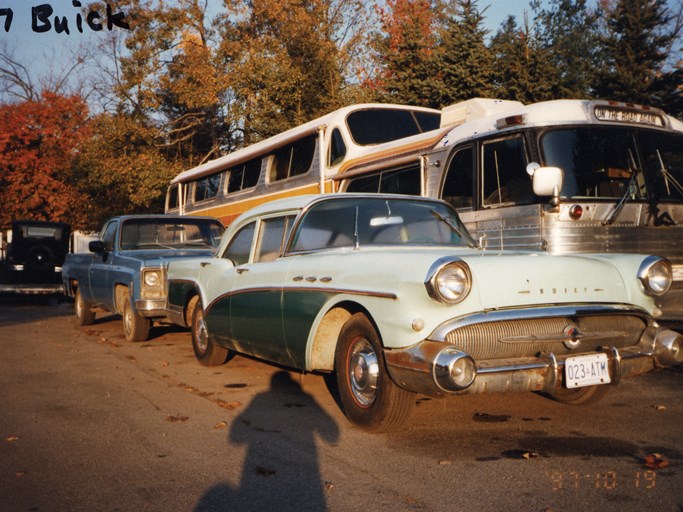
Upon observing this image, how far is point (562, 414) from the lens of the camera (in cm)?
553

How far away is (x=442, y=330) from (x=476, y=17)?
1945cm

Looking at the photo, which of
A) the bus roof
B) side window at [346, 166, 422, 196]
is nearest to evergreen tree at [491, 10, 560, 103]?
the bus roof

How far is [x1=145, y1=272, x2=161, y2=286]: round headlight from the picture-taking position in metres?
9.45

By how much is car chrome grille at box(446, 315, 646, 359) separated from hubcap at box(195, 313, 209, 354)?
3.98m

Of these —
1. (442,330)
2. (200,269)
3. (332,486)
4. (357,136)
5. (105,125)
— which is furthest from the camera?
(105,125)

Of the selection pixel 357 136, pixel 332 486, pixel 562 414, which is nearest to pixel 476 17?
pixel 357 136

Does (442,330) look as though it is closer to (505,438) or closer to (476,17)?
(505,438)

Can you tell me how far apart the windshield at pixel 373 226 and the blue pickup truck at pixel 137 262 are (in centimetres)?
401

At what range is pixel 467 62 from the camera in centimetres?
2175

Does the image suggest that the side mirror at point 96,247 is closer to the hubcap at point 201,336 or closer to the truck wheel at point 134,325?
the truck wheel at point 134,325

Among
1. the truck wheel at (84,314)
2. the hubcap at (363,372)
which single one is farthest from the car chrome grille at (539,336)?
the truck wheel at (84,314)

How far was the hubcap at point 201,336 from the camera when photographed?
782 centimetres

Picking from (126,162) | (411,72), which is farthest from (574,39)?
(126,162)

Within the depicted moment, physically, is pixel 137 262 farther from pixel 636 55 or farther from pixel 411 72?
pixel 636 55
